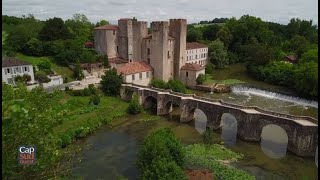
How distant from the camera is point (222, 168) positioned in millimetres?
27750

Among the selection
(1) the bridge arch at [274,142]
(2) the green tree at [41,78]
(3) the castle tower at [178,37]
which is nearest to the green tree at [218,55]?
(3) the castle tower at [178,37]

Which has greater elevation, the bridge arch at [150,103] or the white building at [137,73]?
the white building at [137,73]

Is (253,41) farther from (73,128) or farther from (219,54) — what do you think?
(73,128)

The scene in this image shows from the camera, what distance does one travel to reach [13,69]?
155ft

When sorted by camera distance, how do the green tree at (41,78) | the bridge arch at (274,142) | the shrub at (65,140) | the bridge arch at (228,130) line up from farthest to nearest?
the green tree at (41,78) → the bridge arch at (228,130) → the shrub at (65,140) → the bridge arch at (274,142)

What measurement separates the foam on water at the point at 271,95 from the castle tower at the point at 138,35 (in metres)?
18.5

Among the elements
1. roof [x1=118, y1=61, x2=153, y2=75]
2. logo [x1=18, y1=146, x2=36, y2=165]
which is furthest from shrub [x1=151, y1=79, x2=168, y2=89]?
logo [x1=18, y1=146, x2=36, y2=165]

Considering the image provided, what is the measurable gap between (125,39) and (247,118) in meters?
34.2

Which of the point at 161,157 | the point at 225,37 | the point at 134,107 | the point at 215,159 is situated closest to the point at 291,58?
the point at 225,37

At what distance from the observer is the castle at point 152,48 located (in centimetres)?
5031

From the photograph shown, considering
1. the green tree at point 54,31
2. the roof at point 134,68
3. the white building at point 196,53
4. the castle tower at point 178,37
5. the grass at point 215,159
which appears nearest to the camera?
the grass at point 215,159

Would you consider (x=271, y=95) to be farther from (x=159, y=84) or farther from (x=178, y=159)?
(x=178, y=159)

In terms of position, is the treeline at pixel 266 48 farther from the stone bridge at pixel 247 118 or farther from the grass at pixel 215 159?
the grass at pixel 215 159

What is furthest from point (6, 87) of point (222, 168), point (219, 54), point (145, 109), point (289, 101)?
point (219, 54)
